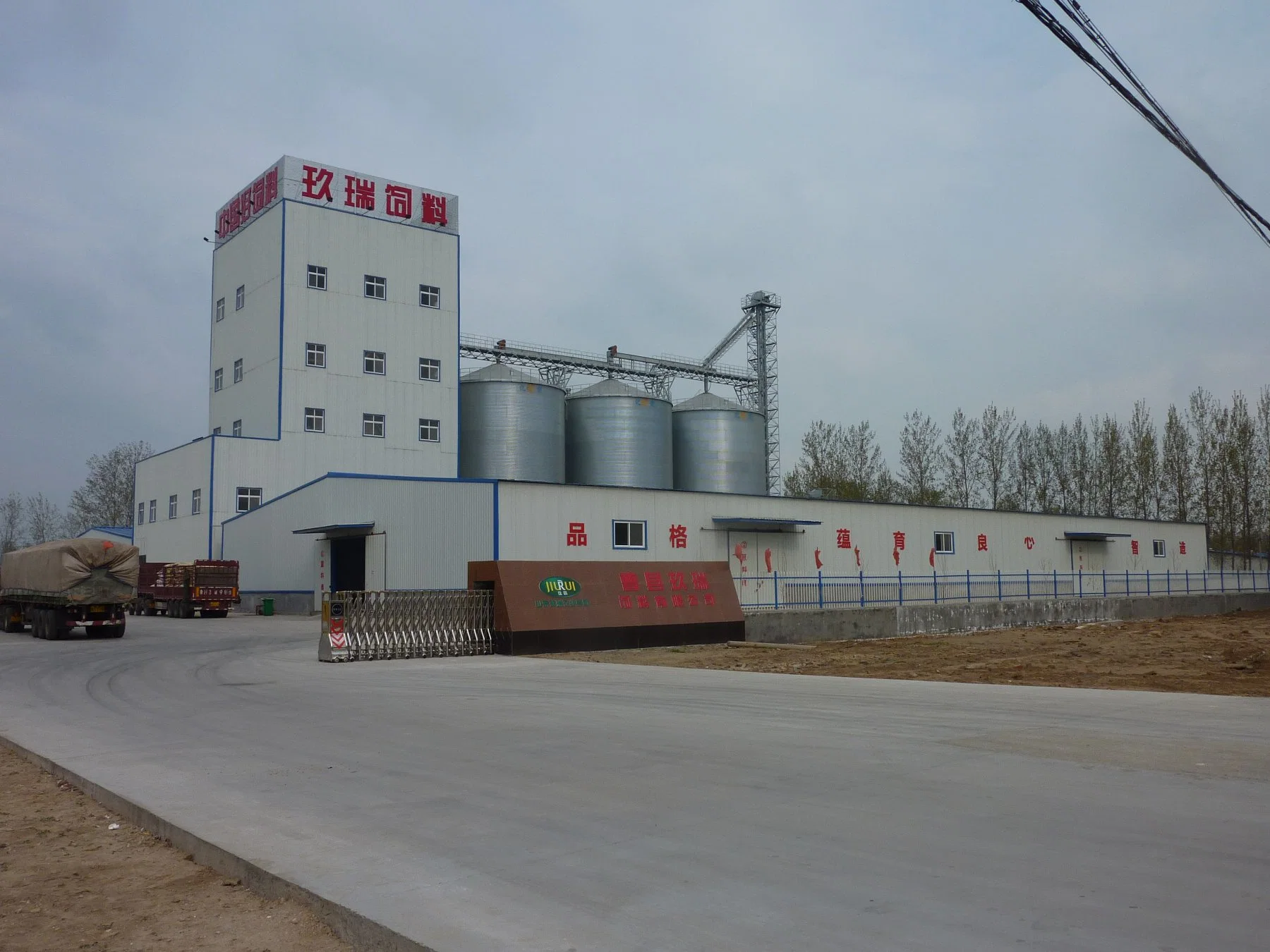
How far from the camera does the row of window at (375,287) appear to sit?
44750mm

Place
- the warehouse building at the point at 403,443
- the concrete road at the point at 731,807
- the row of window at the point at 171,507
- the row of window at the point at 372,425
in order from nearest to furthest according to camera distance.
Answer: the concrete road at the point at 731,807, the warehouse building at the point at 403,443, the row of window at the point at 372,425, the row of window at the point at 171,507

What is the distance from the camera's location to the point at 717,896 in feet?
16.2

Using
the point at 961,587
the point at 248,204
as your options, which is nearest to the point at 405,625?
the point at 961,587

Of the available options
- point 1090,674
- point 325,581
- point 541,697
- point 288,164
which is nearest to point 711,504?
point 325,581

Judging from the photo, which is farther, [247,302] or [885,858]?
[247,302]

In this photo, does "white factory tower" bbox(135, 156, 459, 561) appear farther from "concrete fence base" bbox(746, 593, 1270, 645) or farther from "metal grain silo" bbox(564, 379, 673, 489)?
"concrete fence base" bbox(746, 593, 1270, 645)

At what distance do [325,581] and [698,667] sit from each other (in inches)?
855

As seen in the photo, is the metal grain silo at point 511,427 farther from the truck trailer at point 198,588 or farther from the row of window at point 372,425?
the truck trailer at point 198,588

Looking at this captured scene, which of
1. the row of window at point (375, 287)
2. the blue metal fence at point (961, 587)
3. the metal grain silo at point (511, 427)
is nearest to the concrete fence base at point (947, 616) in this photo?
the blue metal fence at point (961, 587)

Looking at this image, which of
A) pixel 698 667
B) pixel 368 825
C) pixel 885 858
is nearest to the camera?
pixel 885 858

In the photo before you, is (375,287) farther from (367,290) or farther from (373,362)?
(373,362)

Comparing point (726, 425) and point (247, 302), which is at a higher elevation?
point (247, 302)

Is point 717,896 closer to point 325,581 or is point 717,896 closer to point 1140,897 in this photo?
point 1140,897

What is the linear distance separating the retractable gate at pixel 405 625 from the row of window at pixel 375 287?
2711 centimetres
